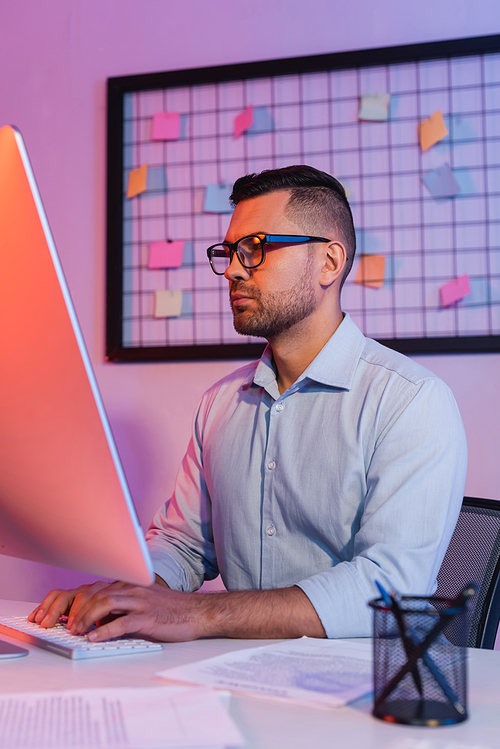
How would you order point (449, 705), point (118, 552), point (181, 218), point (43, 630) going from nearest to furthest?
point (449, 705), point (118, 552), point (43, 630), point (181, 218)

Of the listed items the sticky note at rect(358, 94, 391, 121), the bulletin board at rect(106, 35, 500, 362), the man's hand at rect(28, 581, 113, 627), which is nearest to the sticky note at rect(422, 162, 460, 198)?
the bulletin board at rect(106, 35, 500, 362)

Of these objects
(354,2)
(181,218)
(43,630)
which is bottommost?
(43,630)

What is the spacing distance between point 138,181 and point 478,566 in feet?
4.85

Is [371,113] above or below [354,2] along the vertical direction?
below

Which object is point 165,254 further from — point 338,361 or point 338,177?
point 338,361

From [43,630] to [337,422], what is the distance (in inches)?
23.8

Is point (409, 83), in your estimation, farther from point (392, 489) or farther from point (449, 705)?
point (449, 705)

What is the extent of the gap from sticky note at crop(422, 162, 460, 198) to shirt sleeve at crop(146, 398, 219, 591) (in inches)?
36.2

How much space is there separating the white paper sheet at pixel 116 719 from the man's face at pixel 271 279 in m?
0.90

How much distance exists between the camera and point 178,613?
0.93 metres

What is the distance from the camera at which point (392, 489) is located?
3.64 ft

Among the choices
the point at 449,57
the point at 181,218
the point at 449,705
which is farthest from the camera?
the point at 181,218

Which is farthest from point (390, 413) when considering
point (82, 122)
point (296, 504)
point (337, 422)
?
point (82, 122)

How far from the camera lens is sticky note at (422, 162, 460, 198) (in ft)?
6.25
